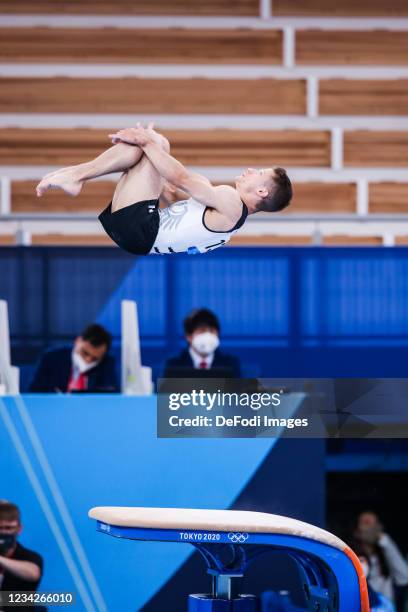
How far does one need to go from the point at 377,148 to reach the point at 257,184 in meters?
3.34

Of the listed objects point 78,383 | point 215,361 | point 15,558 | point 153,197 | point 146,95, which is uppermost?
point 146,95

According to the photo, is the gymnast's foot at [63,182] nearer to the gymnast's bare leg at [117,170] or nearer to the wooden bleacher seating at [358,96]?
the gymnast's bare leg at [117,170]

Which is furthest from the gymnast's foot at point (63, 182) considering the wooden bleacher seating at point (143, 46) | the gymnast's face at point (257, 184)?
the wooden bleacher seating at point (143, 46)

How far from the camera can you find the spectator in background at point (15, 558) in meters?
4.55

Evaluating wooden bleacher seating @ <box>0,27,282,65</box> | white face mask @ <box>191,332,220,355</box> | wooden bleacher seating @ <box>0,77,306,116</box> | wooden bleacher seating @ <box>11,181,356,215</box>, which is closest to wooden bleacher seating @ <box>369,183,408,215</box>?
wooden bleacher seating @ <box>11,181,356,215</box>

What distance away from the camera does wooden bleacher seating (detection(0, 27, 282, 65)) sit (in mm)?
7012

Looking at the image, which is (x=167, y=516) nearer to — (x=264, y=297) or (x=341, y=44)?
(x=264, y=297)

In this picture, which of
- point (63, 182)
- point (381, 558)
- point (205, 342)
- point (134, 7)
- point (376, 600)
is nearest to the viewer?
point (63, 182)

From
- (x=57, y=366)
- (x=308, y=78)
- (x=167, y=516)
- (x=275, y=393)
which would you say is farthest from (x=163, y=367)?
(x=308, y=78)

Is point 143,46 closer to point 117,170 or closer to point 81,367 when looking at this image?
point 81,367

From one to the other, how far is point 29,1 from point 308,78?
5.66ft

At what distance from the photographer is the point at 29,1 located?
6977 mm

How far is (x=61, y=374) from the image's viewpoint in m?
5.34

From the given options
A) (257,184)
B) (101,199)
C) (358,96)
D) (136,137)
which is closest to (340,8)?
(358,96)
